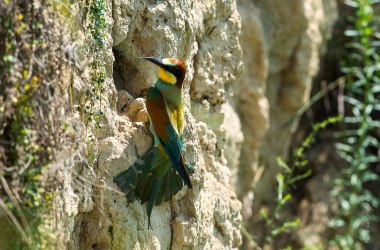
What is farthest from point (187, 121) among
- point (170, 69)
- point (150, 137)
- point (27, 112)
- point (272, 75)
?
point (272, 75)

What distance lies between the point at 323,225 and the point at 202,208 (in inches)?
131

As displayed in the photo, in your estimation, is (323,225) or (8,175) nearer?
(8,175)

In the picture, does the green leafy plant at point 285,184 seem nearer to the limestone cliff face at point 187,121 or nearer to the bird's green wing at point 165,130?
the limestone cliff face at point 187,121

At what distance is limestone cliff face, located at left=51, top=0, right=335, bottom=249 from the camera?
3652mm

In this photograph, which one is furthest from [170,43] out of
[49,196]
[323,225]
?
[323,225]

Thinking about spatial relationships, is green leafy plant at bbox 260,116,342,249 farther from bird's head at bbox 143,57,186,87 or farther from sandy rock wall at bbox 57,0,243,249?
bird's head at bbox 143,57,186,87

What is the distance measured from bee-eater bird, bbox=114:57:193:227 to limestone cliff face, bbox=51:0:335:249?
6 centimetres

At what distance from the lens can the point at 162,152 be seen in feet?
12.8

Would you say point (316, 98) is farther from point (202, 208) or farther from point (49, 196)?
point (49, 196)

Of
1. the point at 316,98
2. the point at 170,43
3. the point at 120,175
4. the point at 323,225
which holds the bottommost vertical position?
the point at 323,225

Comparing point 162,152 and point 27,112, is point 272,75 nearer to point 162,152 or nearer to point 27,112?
point 162,152

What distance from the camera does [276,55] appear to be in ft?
22.2

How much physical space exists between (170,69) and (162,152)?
396 millimetres

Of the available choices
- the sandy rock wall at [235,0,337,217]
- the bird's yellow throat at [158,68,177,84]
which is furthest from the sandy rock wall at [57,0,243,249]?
the sandy rock wall at [235,0,337,217]
